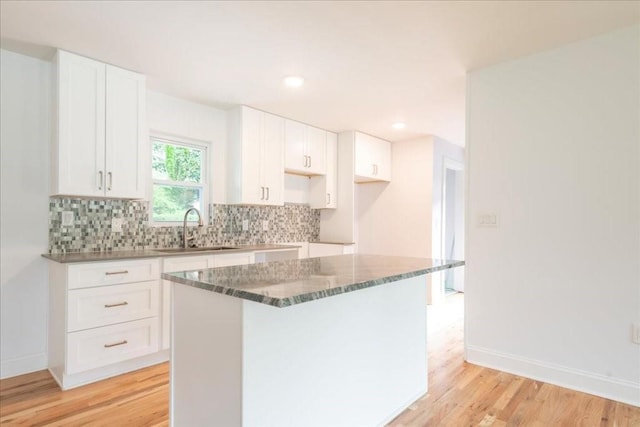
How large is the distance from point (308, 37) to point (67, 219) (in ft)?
7.40

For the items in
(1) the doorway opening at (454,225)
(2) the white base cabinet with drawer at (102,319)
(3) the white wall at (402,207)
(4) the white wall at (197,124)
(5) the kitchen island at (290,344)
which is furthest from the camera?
(1) the doorway opening at (454,225)

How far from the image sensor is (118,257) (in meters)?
2.49

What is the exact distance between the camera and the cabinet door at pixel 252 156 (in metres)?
3.66

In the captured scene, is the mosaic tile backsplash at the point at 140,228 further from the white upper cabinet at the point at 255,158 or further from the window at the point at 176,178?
the white upper cabinet at the point at 255,158

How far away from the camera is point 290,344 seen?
140 cm

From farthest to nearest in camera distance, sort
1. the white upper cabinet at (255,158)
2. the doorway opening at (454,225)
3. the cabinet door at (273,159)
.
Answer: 1. the doorway opening at (454,225)
2. the cabinet door at (273,159)
3. the white upper cabinet at (255,158)

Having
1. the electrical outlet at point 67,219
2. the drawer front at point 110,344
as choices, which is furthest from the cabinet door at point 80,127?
the drawer front at point 110,344

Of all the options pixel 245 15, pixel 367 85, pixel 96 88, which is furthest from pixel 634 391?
pixel 96 88

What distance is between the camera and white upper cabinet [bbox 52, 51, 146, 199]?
2.48m

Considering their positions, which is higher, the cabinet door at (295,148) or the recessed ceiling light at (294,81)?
the recessed ceiling light at (294,81)

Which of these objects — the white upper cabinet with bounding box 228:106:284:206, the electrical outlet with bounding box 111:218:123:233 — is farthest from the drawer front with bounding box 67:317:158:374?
the white upper cabinet with bounding box 228:106:284:206

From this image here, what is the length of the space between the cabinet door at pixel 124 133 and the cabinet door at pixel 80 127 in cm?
5

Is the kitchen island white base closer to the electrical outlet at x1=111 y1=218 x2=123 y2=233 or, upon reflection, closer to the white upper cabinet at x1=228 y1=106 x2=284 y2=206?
the electrical outlet at x1=111 y1=218 x2=123 y2=233

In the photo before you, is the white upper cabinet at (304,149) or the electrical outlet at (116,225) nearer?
the electrical outlet at (116,225)
